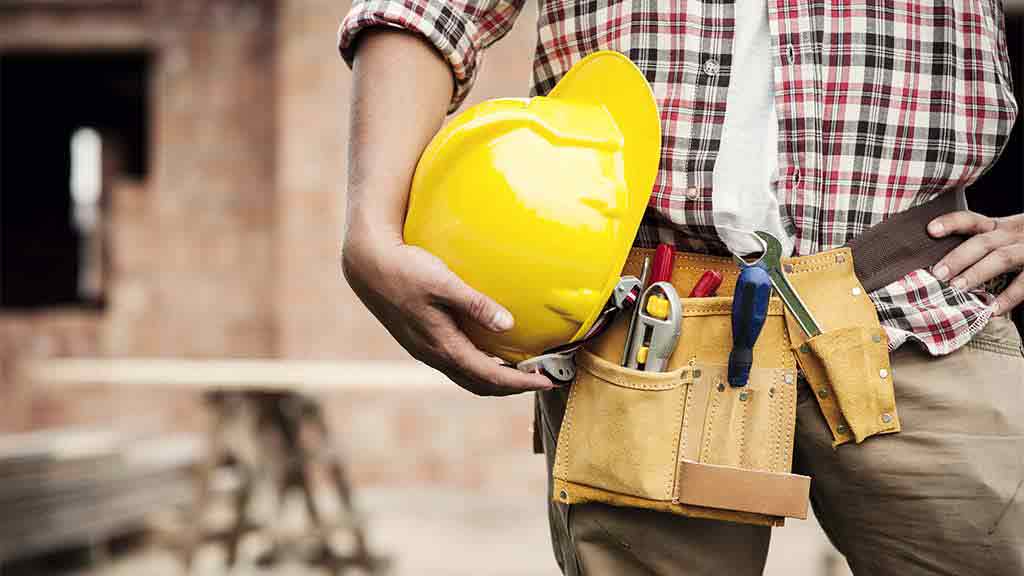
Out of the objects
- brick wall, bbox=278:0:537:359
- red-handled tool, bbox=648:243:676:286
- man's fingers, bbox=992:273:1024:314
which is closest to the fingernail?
red-handled tool, bbox=648:243:676:286

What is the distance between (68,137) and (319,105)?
24.1 ft

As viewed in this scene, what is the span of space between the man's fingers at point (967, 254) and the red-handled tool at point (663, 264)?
33cm

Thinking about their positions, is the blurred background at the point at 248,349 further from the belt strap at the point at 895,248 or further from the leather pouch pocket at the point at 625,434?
the belt strap at the point at 895,248

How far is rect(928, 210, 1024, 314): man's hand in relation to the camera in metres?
1.29

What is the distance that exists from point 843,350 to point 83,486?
4.97 metres

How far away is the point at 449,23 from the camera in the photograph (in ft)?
4.19

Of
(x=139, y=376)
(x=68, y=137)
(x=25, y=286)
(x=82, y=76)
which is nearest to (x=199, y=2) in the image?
(x=139, y=376)

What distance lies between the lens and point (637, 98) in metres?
1.23

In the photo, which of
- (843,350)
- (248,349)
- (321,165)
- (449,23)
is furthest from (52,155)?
(843,350)

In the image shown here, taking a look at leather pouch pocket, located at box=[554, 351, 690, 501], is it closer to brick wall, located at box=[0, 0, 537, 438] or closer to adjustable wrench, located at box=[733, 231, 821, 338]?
adjustable wrench, located at box=[733, 231, 821, 338]

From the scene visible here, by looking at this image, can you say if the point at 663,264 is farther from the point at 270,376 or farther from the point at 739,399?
the point at 270,376

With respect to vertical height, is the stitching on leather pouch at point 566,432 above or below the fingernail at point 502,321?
A: below

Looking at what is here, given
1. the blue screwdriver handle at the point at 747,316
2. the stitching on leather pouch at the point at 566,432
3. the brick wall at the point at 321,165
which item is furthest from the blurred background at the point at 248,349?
the blue screwdriver handle at the point at 747,316

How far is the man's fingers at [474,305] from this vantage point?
3.75 ft
